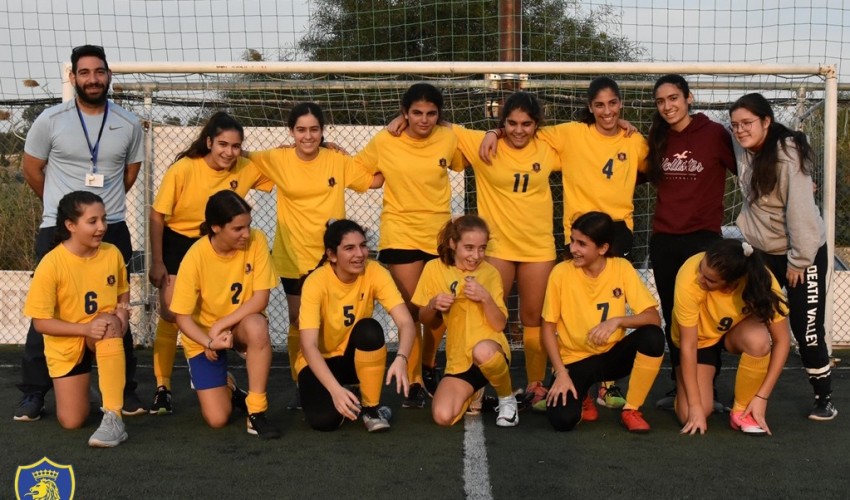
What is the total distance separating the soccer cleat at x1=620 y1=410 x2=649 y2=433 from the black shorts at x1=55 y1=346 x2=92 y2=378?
8.87ft

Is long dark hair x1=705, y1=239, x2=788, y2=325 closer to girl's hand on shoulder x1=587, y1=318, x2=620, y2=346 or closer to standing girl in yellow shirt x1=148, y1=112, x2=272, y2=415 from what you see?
girl's hand on shoulder x1=587, y1=318, x2=620, y2=346

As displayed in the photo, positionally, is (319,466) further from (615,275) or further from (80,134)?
(80,134)

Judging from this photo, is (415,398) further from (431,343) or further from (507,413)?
(507,413)

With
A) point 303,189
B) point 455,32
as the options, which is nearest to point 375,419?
point 303,189

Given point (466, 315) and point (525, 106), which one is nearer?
point (466, 315)

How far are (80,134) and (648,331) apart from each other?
3.14 metres

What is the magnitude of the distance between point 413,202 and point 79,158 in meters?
1.81

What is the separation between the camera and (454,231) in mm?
4660

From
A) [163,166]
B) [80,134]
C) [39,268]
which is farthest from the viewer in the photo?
[163,166]

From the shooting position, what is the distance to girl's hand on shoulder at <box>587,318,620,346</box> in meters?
4.50

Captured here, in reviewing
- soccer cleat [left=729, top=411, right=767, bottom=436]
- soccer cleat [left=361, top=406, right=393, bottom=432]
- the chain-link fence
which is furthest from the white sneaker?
the chain-link fence

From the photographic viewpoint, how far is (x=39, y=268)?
449 centimetres

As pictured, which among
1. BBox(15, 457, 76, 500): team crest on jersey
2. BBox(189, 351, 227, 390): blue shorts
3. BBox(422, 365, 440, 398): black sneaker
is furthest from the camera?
BBox(422, 365, 440, 398): black sneaker

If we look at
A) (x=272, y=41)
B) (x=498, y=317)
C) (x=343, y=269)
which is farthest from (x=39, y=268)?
(x=272, y=41)
